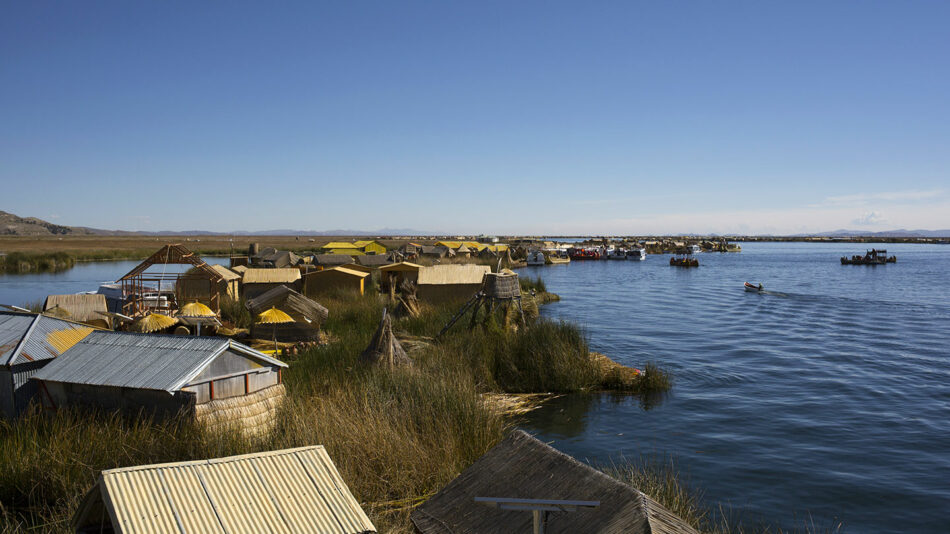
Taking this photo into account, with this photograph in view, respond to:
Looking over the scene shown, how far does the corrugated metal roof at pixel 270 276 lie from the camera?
29.1 meters

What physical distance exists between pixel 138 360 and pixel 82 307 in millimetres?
14695

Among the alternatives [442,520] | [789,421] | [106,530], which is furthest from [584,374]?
[106,530]

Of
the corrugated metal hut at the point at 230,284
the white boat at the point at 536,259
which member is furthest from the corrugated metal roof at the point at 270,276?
the white boat at the point at 536,259

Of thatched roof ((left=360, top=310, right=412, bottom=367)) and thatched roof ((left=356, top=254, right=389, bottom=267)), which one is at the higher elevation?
thatched roof ((left=356, top=254, right=389, bottom=267))

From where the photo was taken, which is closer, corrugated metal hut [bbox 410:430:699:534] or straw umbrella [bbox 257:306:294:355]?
corrugated metal hut [bbox 410:430:699:534]

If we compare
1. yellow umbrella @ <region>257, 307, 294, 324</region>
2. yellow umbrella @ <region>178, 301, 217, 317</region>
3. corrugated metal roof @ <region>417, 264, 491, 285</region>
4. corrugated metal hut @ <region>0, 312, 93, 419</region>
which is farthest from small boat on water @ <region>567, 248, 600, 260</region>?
corrugated metal hut @ <region>0, 312, 93, 419</region>

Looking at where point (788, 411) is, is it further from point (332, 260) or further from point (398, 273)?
point (332, 260)

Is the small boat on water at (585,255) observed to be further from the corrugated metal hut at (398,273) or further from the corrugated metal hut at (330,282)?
the corrugated metal hut at (330,282)

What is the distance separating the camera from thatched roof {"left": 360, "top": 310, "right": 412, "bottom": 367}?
14164 mm

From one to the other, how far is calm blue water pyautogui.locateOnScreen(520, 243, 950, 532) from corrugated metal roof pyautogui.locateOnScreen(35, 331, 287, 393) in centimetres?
733

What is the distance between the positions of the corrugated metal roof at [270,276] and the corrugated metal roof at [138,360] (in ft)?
64.3

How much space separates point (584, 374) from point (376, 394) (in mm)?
7779

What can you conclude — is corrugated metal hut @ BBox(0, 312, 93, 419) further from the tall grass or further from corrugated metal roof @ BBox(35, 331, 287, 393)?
the tall grass

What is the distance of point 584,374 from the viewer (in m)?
17.0
